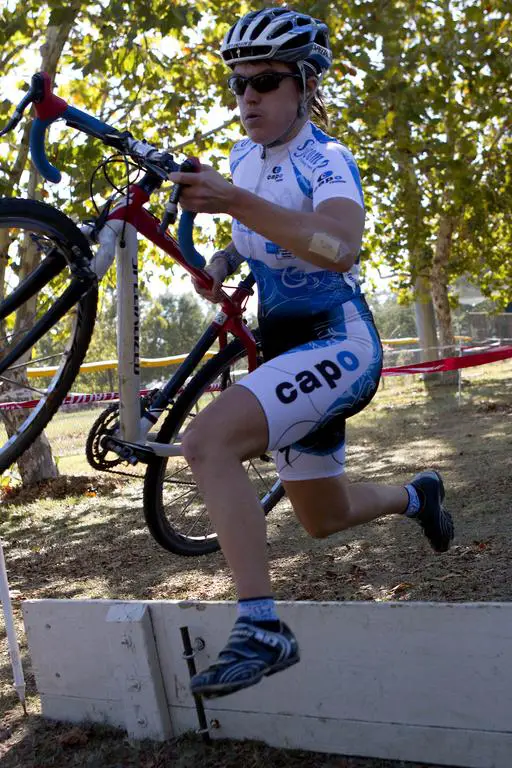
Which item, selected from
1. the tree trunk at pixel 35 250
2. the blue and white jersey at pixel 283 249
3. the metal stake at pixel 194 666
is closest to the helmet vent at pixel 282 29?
the blue and white jersey at pixel 283 249

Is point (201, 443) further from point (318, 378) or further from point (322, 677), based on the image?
point (322, 677)

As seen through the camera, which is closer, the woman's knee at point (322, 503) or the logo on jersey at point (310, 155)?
the logo on jersey at point (310, 155)

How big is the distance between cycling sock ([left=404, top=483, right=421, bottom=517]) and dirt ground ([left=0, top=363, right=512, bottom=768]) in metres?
0.48

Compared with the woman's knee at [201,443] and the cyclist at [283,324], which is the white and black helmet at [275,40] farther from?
the woman's knee at [201,443]

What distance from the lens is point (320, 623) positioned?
2945 mm

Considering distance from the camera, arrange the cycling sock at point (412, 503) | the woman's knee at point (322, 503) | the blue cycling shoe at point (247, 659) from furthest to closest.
Result: the cycling sock at point (412, 503)
the woman's knee at point (322, 503)
the blue cycling shoe at point (247, 659)

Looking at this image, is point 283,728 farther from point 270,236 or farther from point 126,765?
point 270,236

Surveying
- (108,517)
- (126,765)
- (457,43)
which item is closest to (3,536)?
(108,517)

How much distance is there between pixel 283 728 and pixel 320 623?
445mm

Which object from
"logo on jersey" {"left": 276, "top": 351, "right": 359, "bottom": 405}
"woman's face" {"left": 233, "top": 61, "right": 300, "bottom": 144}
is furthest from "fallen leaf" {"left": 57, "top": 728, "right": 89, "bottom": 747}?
"woman's face" {"left": 233, "top": 61, "right": 300, "bottom": 144}

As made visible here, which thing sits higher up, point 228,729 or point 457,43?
point 457,43

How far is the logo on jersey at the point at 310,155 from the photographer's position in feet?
9.69

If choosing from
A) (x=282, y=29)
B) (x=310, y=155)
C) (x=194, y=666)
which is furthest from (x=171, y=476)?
(x=282, y=29)

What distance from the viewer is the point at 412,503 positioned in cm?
414
